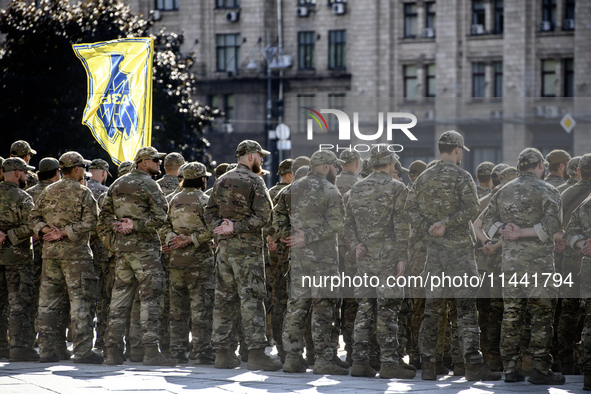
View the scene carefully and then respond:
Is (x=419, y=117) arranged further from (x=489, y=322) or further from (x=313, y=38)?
(x=313, y=38)

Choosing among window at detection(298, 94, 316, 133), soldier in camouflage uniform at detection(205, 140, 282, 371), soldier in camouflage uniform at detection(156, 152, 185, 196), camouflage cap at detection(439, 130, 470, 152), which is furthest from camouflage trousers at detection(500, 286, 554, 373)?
soldier in camouflage uniform at detection(156, 152, 185, 196)

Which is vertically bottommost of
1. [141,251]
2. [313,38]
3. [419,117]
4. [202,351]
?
[202,351]

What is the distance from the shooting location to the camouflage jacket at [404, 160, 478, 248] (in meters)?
9.19

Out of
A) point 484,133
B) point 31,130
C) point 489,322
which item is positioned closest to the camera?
point 489,322

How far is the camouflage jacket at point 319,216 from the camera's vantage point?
32.0 ft

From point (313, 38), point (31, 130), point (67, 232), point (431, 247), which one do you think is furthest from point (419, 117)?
point (313, 38)

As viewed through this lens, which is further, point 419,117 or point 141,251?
point 419,117

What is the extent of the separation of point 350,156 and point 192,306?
248cm

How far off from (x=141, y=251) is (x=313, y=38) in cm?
3847

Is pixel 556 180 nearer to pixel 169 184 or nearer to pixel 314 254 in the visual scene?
pixel 314 254

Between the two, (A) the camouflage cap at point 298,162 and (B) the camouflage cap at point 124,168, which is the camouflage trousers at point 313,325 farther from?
(B) the camouflage cap at point 124,168

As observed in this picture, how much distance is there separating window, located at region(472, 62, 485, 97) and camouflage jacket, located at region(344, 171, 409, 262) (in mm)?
33026

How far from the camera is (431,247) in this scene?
30.9 feet

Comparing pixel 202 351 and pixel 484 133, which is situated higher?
pixel 484 133
